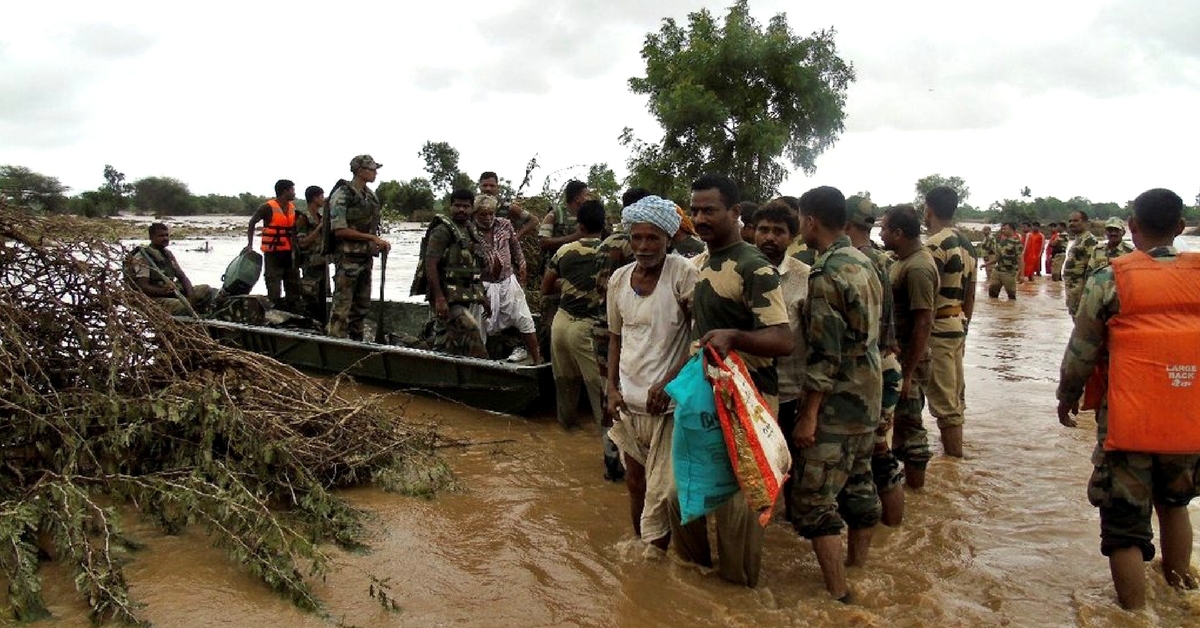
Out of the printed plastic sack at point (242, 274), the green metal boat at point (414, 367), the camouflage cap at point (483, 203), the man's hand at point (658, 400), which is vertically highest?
the camouflage cap at point (483, 203)

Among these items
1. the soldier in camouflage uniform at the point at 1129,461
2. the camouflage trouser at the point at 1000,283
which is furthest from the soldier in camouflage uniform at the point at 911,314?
the camouflage trouser at the point at 1000,283

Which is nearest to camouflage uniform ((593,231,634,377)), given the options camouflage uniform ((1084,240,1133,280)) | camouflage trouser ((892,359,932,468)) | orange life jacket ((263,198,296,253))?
camouflage trouser ((892,359,932,468))

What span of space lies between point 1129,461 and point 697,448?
1839 millimetres

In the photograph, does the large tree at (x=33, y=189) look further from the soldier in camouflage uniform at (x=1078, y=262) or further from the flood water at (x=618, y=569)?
the soldier in camouflage uniform at (x=1078, y=262)

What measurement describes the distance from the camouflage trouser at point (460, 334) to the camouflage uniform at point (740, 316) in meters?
3.77

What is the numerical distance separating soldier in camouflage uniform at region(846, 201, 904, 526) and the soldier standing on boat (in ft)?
23.8

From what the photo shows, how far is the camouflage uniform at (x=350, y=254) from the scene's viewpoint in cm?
797

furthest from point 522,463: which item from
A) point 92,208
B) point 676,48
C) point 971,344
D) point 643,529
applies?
point 676,48

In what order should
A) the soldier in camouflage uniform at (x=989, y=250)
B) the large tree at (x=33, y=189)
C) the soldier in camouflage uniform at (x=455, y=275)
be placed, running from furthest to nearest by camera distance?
the soldier in camouflage uniform at (x=989, y=250) < the soldier in camouflage uniform at (x=455, y=275) < the large tree at (x=33, y=189)

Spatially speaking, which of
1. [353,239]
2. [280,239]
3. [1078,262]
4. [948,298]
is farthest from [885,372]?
[1078,262]

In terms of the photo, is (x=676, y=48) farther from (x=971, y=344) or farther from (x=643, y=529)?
(x=643, y=529)

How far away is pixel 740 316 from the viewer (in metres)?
3.46

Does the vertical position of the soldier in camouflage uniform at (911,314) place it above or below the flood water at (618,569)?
above

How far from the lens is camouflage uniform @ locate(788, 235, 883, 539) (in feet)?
11.5
